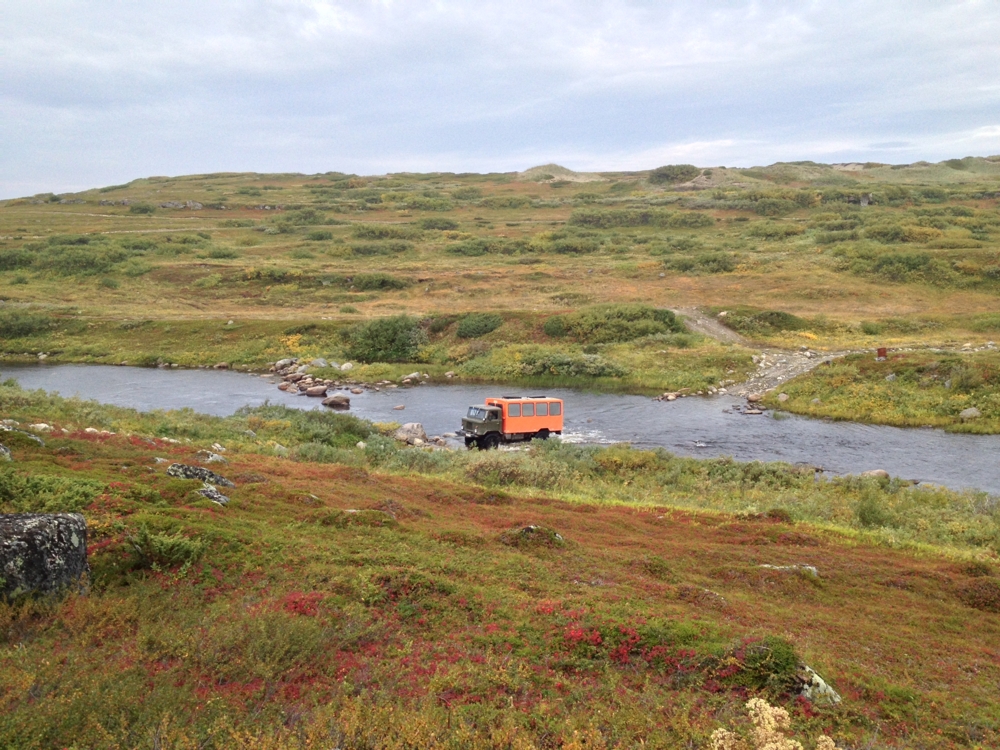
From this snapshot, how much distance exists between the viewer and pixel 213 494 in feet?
45.8

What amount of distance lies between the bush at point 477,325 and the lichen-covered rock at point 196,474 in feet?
125

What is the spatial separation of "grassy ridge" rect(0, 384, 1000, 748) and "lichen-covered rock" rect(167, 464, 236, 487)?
0.54 metres

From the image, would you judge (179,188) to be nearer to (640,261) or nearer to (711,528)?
(640,261)

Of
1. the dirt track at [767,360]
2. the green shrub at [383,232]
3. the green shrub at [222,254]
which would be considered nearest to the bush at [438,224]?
the green shrub at [383,232]

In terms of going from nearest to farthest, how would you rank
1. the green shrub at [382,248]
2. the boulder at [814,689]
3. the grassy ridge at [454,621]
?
the grassy ridge at [454,621] → the boulder at [814,689] → the green shrub at [382,248]

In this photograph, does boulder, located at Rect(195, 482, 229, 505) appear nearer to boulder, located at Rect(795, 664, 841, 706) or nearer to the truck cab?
boulder, located at Rect(795, 664, 841, 706)

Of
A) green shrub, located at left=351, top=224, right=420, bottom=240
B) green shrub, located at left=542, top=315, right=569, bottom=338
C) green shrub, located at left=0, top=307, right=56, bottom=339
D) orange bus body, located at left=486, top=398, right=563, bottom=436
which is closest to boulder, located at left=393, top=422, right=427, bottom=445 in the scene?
orange bus body, located at left=486, top=398, right=563, bottom=436

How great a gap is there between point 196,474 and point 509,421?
1767 centimetres

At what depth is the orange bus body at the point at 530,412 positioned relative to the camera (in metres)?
31.3

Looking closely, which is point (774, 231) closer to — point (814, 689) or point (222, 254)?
point (222, 254)

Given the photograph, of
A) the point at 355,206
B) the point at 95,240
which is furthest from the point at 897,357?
the point at 355,206

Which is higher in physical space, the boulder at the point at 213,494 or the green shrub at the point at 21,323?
the green shrub at the point at 21,323

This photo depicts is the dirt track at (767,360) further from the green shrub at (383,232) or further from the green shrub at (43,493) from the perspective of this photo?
the green shrub at (383,232)

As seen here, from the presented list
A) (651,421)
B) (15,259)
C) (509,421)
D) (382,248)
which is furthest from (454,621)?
(15,259)
